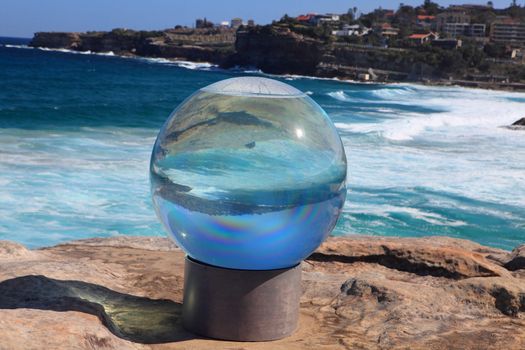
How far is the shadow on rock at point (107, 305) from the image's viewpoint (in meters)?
4.88

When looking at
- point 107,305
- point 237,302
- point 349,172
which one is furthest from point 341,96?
point 237,302

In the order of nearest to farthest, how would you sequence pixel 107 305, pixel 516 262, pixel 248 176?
1. pixel 248 176
2. pixel 107 305
3. pixel 516 262

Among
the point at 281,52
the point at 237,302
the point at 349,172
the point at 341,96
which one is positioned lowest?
the point at 341,96

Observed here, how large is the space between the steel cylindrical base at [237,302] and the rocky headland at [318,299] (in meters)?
0.09

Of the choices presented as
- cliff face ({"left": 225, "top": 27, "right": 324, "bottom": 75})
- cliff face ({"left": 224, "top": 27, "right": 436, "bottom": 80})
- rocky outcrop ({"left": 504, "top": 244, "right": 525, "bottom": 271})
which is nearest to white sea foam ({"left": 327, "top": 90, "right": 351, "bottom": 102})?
cliff face ({"left": 224, "top": 27, "right": 436, "bottom": 80})

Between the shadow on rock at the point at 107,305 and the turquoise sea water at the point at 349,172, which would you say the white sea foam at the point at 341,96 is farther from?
the shadow on rock at the point at 107,305

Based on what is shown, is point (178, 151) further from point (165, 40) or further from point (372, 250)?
point (165, 40)

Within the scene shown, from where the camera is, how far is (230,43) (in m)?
121

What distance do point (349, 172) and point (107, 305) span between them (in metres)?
13.0

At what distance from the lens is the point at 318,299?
19.6ft

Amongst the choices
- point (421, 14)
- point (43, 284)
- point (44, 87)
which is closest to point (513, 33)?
point (421, 14)

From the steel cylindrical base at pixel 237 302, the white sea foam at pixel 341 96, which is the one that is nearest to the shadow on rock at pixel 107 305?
the steel cylindrical base at pixel 237 302

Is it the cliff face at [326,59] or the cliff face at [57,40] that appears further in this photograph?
the cliff face at [57,40]

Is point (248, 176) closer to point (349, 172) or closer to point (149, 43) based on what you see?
point (349, 172)
